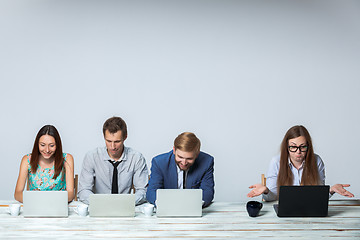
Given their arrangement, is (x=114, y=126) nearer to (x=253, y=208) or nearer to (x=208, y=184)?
(x=208, y=184)

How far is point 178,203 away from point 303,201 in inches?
30.3

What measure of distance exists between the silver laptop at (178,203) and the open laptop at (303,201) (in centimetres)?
51

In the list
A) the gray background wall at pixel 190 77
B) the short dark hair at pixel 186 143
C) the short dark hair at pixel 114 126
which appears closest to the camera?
the short dark hair at pixel 186 143

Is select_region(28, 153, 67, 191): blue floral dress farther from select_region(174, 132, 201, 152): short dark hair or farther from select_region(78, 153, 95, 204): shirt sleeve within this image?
select_region(174, 132, 201, 152): short dark hair

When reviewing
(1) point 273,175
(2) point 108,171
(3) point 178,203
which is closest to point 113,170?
A: (2) point 108,171

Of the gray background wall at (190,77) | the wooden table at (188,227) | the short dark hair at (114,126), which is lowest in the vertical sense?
the wooden table at (188,227)

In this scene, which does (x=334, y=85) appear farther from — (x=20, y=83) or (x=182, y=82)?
(x=20, y=83)

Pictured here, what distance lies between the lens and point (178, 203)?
2787 mm

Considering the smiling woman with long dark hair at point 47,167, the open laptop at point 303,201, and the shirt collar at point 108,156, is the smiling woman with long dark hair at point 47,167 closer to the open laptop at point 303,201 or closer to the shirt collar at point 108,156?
the shirt collar at point 108,156

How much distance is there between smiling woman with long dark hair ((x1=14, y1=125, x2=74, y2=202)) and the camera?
11.1 feet

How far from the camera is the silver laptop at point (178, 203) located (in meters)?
2.77

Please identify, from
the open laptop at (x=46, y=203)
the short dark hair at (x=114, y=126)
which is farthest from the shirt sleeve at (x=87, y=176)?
the open laptop at (x=46, y=203)

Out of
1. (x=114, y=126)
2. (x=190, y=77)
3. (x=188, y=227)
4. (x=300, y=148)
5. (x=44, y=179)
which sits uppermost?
(x=190, y=77)

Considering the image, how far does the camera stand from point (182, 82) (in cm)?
513
